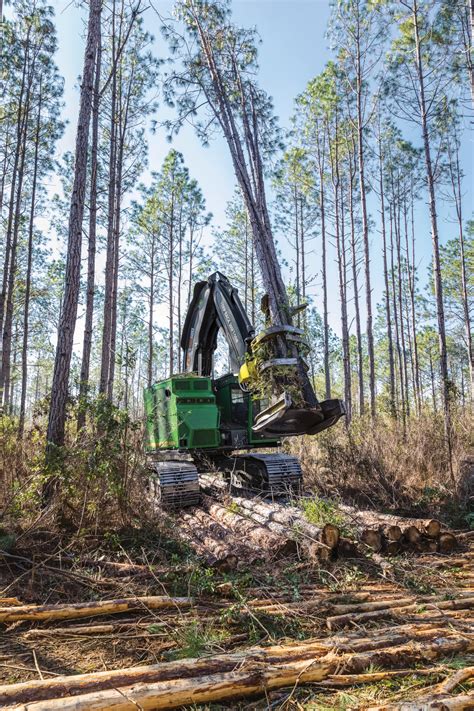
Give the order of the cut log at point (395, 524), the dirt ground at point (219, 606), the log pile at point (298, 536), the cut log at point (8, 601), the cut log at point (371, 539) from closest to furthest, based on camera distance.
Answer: the dirt ground at point (219, 606) → the cut log at point (8, 601) → the log pile at point (298, 536) → the cut log at point (371, 539) → the cut log at point (395, 524)

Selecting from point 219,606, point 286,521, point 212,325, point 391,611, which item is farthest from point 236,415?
point 391,611

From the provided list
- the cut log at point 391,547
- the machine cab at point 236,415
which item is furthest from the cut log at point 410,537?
the machine cab at point 236,415

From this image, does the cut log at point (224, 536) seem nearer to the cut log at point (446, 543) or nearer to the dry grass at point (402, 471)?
the dry grass at point (402, 471)

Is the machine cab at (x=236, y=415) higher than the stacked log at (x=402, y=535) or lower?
higher

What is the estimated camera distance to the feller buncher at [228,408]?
18.9ft

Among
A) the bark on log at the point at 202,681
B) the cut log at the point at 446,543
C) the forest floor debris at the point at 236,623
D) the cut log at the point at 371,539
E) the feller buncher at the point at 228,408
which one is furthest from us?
the feller buncher at the point at 228,408

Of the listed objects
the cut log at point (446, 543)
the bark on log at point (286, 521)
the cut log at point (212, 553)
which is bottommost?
the cut log at point (446, 543)

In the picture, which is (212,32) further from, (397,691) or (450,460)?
(397,691)

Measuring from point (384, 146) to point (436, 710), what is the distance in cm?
2297

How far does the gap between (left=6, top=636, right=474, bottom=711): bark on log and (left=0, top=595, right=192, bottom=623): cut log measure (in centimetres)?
106

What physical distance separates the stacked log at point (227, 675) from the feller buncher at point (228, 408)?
105 inches

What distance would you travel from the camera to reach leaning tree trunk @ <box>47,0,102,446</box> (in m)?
6.17

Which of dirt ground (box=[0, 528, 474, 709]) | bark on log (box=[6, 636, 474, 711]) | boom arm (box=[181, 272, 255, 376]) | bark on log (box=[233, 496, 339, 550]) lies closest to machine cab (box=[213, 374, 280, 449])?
boom arm (box=[181, 272, 255, 376])

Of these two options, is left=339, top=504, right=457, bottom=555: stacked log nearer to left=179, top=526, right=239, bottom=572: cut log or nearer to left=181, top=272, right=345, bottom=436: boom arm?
left=181, top=272, right=345, bottom=436: boom arm
